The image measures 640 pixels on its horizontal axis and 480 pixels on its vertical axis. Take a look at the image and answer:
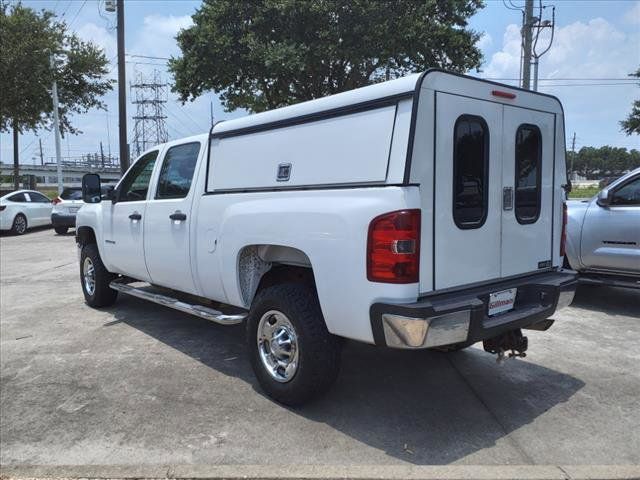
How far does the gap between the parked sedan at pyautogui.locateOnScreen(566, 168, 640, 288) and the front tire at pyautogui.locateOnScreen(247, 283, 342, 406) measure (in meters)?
4.50

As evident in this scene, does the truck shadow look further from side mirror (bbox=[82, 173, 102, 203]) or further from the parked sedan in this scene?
the parked sedan

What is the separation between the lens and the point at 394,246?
3201 millimetres

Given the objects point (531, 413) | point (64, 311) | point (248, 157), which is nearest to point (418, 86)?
point (248, 157)

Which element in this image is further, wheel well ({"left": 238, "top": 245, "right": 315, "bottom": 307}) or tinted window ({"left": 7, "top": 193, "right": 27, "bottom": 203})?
tinted window ({"left": 7, "top": 193, "right": 27, "bottom": 203})

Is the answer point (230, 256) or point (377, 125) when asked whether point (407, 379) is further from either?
point (377, 125)

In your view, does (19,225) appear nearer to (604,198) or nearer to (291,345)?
(291,345)

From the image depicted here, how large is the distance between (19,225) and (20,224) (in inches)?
2.3

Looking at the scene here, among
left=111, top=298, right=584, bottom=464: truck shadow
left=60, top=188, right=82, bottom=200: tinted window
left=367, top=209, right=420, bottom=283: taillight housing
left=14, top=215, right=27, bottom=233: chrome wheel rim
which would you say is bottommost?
left=111, top=298, right=584, bottom=464: truck shadow

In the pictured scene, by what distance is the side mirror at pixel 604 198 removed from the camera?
22.4 ft

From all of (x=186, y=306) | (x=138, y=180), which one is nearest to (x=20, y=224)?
(x=138, y=180)

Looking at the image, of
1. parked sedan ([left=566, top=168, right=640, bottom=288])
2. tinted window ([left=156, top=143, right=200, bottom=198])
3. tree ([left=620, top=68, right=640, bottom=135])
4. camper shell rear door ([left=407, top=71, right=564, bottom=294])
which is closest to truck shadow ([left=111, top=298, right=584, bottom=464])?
camper shell rear door ([left=407, top=71, right=564, bottom=294])

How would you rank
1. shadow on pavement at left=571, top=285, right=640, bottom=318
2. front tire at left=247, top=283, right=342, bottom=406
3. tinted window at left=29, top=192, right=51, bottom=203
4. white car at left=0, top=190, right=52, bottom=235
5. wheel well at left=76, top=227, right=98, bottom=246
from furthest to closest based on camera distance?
1. tinted window at left=29, top=192, right=51, bottom=203
2. white car at left=0, top=190, right=52, bottom=235
3. wheel well at left=76, top=227, right=98, bottom=246
4. shadow on pavement at left=571, top=285, right=640, bottom=318
5. front tire at left=247, top=283, right=342, bottom=406

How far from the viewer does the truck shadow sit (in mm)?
3529

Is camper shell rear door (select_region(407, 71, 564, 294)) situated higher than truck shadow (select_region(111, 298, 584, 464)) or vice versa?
camper shell rear door (select_region(407, 71, 564, 294))
